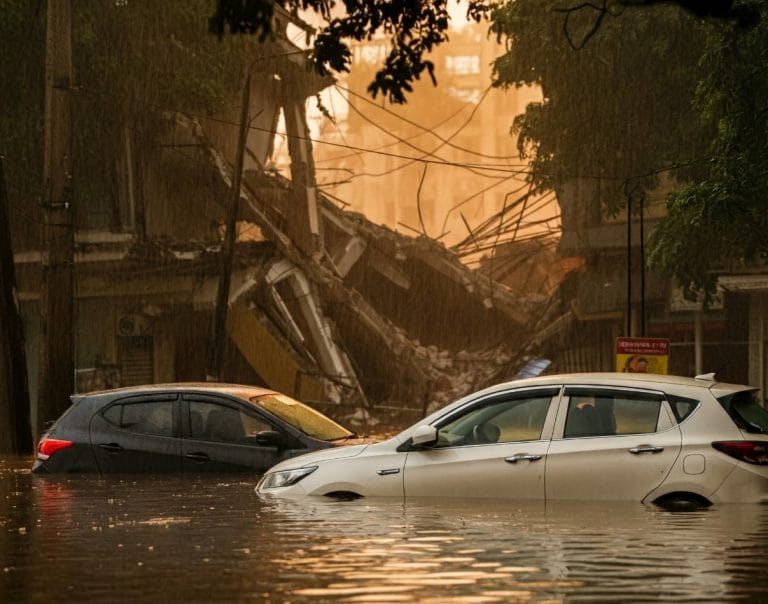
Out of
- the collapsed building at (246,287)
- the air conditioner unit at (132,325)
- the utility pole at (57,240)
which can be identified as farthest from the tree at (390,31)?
the air conditioner unit at (132,325)

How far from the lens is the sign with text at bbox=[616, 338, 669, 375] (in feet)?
91.5

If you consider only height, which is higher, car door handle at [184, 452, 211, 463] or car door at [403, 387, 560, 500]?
car door at [403, 387, 560, 500]

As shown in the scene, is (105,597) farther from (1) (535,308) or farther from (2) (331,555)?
(1) (535,308)

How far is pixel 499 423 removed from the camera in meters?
12.4

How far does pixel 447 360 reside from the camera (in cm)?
5078

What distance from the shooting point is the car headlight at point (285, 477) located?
512 inches

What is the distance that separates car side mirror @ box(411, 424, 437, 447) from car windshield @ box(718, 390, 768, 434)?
6.83 feet

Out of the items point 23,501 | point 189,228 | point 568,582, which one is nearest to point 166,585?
point 568,582

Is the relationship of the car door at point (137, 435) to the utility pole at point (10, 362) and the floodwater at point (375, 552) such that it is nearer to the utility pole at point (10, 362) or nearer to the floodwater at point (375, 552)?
the floodwater at point (375, 552)

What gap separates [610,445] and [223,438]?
5338mm

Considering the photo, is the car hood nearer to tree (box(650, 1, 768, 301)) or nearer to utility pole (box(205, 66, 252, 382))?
tree (box(650, 1, 768, 301))

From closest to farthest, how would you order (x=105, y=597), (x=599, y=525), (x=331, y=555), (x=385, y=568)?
1. (x=105, y=597)
2. (x=385, y=568)
3. (x=331, y=555)
4. (x=599, y=525)

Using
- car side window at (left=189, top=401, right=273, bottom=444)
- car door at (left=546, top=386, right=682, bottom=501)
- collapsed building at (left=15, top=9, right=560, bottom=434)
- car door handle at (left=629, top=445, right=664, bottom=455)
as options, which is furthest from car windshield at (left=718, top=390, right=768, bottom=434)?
collapsed building at (left=15, top=9, right=560, bottom=434)

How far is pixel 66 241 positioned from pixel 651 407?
12.7m
